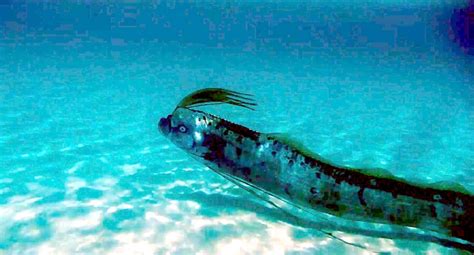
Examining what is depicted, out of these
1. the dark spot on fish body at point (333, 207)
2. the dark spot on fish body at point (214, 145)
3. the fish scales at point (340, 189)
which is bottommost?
the dark spot on fish body at point (333, 207)

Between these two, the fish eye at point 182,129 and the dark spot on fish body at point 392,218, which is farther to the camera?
the fish eye at point 182,129

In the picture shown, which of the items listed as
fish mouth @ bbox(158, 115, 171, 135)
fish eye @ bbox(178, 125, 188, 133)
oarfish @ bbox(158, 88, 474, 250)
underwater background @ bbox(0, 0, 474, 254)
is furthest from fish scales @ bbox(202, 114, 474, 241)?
underwater background @ bbox(0, 0, 474, 254)

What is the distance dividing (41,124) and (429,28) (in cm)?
11947

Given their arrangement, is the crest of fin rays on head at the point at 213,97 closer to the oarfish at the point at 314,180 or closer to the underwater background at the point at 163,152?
the oarfish at the point at 314,180

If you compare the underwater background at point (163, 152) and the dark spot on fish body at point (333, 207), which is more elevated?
the dark spot on fish body at point (333, 207)

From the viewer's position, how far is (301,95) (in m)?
16.6

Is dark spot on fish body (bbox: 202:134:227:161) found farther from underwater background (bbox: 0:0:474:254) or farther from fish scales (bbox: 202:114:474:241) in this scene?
underwater background (bbox: 0:0:474:254)

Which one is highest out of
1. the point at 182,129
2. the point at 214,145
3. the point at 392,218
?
the point at 182,129

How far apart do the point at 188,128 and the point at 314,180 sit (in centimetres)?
115

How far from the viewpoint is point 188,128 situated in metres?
3.40

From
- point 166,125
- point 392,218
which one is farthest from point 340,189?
point 166,125

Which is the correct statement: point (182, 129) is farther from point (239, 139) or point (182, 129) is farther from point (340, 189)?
point (340, 189)

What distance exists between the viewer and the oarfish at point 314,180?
3186 millimetres

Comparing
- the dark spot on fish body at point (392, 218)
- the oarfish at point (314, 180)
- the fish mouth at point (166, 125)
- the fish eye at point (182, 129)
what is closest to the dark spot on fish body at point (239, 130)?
the oarfish at point (314, 180)
